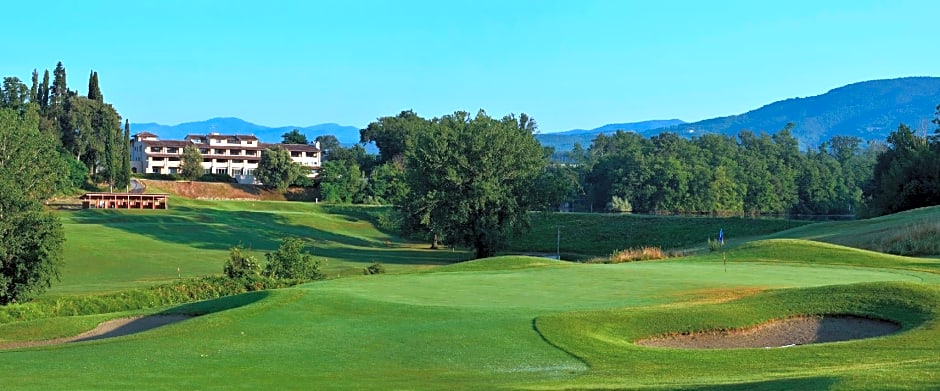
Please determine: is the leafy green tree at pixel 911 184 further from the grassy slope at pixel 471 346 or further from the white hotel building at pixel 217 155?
the white hotel building at pixel 217 155

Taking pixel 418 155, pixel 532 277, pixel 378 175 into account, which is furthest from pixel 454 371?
pixel 378 175

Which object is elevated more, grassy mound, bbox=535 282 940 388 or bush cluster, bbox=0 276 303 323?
grassy mound, bbox=535 282 940 388

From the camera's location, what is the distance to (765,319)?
70.9 ft

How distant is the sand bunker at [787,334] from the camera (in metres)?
20.2

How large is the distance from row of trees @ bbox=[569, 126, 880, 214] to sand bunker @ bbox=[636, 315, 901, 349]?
98378 millimetres

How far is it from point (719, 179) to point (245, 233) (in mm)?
76328

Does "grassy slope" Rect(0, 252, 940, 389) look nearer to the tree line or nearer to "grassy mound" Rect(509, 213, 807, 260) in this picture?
the tree line

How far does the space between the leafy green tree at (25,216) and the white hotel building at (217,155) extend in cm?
11875

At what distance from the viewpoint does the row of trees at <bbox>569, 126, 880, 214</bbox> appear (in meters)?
131

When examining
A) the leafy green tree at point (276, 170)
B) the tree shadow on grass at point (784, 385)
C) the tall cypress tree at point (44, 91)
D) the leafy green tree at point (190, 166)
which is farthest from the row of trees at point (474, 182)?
the tall cypress tree at point (44, 91)

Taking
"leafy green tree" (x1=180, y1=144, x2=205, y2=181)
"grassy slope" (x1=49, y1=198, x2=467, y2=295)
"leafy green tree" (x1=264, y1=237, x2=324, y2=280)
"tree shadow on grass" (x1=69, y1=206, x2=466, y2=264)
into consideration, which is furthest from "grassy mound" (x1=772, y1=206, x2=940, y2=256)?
"leafy green tree" (x1=180, y1=144, x2=205, y2=181)

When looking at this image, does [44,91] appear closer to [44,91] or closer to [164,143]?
[44,91]

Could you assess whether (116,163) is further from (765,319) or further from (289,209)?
(765,319)

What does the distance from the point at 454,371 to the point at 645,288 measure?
1239 centimetres
